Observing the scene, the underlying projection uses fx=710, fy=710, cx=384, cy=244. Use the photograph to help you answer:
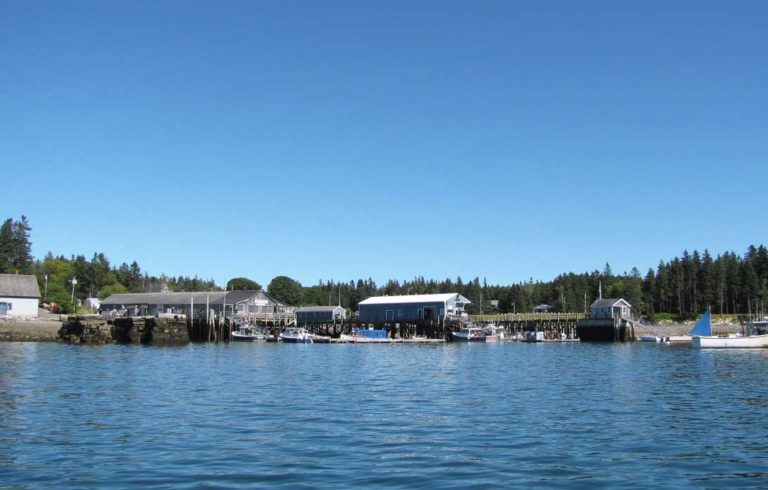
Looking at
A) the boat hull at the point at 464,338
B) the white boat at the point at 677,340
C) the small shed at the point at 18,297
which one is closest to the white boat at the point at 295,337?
the boat hull at the point at 464,338

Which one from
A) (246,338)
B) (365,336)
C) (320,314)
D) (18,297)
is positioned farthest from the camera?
(320,314)

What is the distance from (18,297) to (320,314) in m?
58.8

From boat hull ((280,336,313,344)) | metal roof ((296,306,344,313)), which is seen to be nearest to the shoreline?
boat hull ((280,336,313,344))

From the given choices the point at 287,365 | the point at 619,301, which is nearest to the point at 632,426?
the point at 287,365

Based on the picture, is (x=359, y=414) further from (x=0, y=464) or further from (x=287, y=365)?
(x=287, y=365)

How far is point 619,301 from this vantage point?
133375 mm

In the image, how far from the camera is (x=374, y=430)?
24.8 meters

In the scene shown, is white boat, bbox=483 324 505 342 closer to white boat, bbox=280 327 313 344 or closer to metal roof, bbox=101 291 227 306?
white boat, bbox=280 327 313 344

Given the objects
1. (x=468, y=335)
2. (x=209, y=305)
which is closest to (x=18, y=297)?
(x=209, y=305)

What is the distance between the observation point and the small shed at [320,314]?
142 metres

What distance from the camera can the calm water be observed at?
18156mm

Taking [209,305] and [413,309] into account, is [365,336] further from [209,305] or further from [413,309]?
[209,305]

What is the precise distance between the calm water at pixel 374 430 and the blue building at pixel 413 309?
81010mm

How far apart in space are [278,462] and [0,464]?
7.36m
